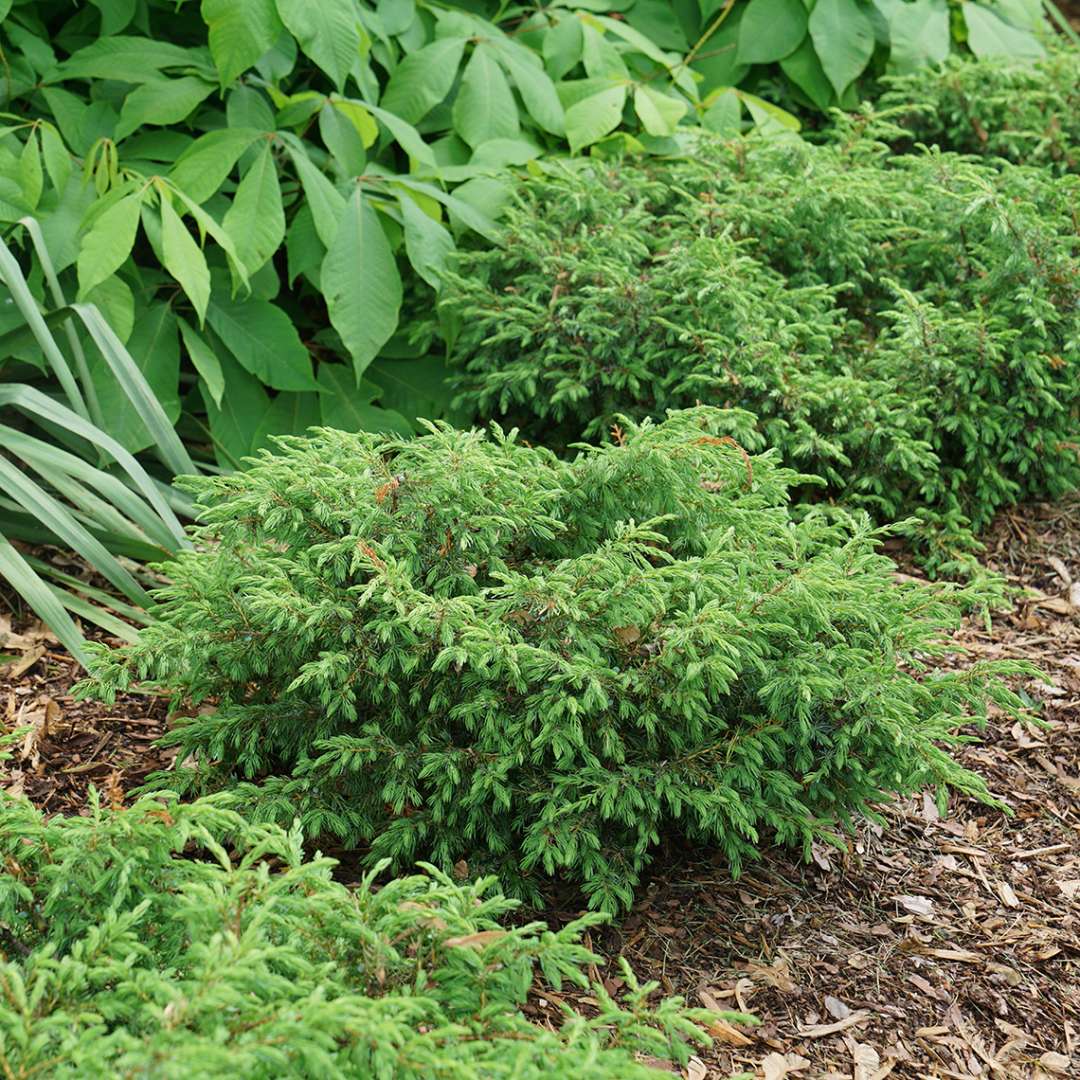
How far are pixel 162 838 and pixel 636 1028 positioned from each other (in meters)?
0.62

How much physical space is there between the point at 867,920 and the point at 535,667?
0.71 meters

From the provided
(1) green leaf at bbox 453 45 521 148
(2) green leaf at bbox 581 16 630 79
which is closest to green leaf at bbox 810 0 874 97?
(2) green leaf at bbox 581 16 630 79

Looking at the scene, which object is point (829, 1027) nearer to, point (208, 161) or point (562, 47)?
point (208, 161)

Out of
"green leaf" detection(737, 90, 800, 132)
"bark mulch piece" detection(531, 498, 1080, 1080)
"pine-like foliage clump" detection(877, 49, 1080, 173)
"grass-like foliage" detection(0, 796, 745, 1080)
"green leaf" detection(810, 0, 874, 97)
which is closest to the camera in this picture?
"grass-like foliage" detection(0, 796, 745, 1080)

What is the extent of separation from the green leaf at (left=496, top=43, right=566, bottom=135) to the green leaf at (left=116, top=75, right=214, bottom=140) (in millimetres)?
772

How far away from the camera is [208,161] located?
2.85 meters

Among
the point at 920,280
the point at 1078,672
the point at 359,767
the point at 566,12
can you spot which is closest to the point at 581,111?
the point at 566,12

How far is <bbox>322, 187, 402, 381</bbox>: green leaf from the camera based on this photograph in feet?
9.43

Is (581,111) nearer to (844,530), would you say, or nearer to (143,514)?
(844,530)

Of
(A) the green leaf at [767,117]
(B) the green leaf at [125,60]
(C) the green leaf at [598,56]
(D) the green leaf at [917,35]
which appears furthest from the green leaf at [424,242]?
(D) the green leaf at [917,35]

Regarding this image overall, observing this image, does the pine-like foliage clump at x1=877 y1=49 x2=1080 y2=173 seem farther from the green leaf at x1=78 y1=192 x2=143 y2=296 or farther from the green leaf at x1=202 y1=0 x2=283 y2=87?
the green leaf at x1=78 y1=192 x2=143 y2=296

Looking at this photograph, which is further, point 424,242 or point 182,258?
point 424,242

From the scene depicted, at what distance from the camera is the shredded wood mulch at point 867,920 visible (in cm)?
190

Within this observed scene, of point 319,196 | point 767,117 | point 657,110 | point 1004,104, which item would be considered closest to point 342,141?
point 319,196
